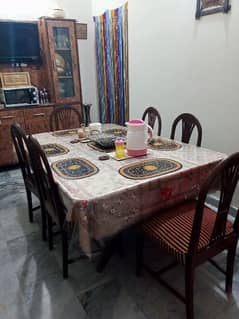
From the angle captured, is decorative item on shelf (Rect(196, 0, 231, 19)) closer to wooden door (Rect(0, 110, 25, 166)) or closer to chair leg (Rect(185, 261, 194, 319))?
chair leg (Rect(185, 261, 194, 319))

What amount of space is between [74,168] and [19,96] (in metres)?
2.29

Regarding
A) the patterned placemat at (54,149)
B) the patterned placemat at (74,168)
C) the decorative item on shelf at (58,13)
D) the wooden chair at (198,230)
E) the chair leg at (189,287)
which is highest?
the decorative item on shelf at (58,13)

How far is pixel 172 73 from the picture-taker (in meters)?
2.69

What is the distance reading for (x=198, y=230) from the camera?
1.14 meters

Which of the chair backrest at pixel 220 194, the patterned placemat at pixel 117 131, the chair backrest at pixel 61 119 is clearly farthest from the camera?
the chair backrest at pixel 61 119

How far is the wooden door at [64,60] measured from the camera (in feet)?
11.2

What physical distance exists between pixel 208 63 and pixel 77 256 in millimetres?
1956

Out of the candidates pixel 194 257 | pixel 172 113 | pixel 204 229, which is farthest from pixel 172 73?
pixel 194 257

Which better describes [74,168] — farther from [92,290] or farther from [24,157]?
[92,290]

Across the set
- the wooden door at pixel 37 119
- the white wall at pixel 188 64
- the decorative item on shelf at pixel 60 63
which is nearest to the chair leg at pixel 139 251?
the white wall at pixel 188 64

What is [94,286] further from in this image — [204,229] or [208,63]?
[208,63]

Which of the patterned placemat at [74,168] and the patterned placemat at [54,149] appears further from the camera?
the patterned placemat at [54,149]

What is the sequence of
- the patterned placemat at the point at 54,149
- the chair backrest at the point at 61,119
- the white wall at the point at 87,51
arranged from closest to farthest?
the patterned placemat at the point at 54,149
the chair backrest at the point at 61,119
the white wall at the point at 87,51

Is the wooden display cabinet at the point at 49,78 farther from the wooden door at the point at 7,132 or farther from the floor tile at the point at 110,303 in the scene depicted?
the floor tile at the point at 110,303
